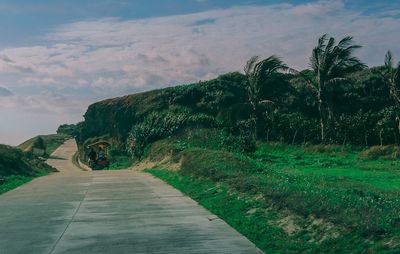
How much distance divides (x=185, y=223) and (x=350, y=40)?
31064 millimetres

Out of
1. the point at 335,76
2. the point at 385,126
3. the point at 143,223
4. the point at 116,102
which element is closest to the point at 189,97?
the point at 116,102

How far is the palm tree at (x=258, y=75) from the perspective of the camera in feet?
143

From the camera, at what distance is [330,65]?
133ft

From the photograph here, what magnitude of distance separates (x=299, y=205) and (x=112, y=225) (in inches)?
153

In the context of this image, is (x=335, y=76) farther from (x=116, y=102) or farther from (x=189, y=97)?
(x=116, y=102)


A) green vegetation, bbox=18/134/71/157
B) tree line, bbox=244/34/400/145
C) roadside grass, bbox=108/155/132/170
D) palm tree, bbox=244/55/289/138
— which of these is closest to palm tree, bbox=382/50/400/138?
tree line, bbox=244/34/400/145

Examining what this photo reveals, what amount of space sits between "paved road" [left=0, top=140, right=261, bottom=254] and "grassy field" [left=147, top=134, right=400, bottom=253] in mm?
568

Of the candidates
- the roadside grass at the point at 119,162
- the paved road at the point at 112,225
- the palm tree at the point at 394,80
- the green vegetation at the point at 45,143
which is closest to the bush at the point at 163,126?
the roadside grass at the point at 119,162

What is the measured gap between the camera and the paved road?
32.2ft

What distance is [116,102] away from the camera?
213 ft

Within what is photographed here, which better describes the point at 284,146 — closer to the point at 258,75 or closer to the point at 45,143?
the point at 258,75

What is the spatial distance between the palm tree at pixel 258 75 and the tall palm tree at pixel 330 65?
3488mm

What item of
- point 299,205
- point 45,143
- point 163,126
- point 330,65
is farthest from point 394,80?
point 45,143

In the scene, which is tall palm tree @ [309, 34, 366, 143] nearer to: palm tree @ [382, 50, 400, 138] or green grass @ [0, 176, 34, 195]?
palm tree @ [382, 50, 400, 138]
